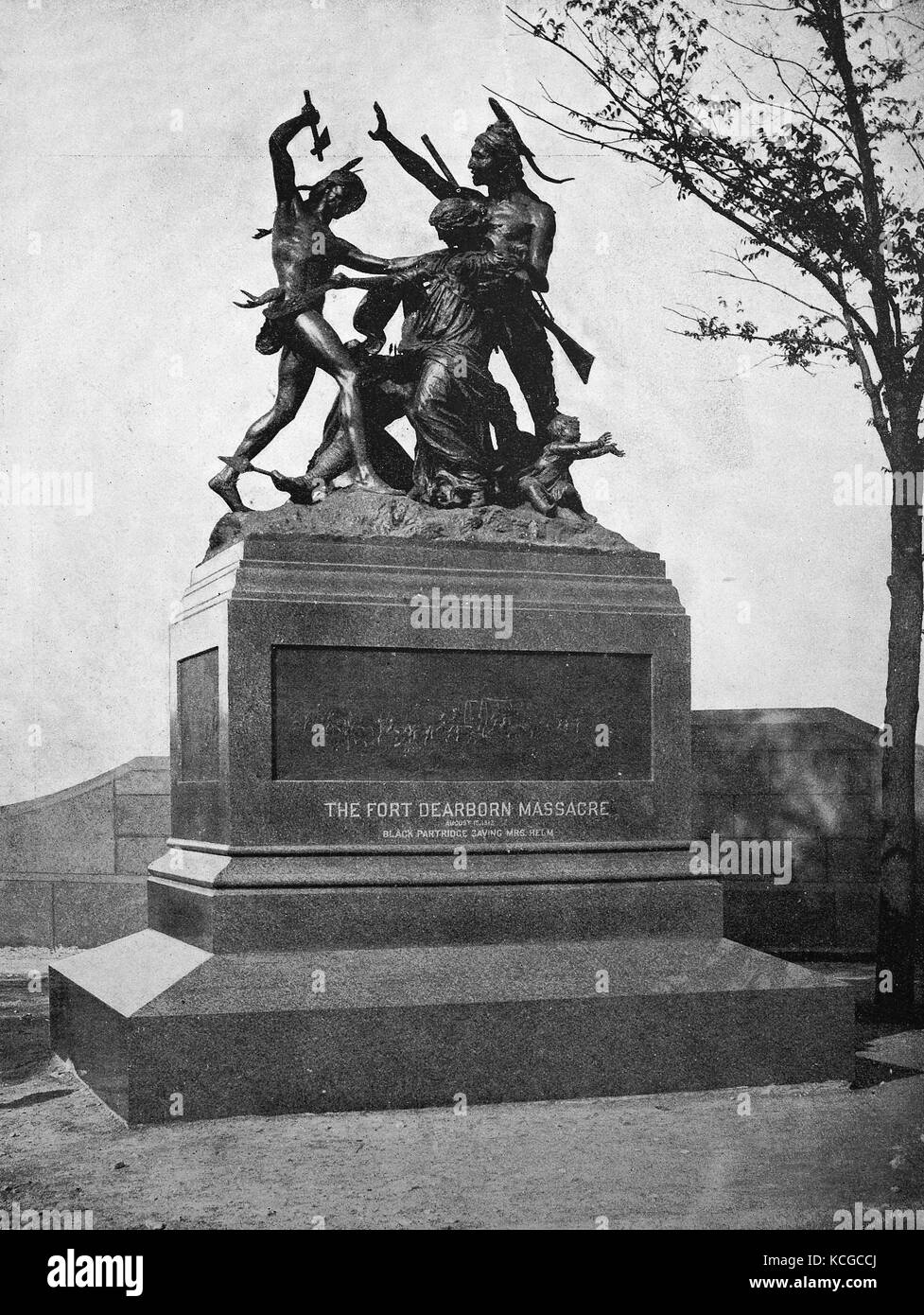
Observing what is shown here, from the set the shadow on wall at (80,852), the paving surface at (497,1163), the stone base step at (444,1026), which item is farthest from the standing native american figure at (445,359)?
the shadow on wall at (80,852)

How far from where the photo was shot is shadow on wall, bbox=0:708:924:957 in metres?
13.3

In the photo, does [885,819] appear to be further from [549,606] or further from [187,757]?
[187,757]

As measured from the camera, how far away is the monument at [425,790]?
7211 mm

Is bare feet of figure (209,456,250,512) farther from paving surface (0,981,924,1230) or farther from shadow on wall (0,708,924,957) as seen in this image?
shadow on wall (0,708,924,957)

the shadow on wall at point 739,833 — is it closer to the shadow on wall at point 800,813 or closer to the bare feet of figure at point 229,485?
the shadow on wall at point 800,813

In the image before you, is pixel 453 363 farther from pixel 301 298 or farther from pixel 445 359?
pixel 301 298

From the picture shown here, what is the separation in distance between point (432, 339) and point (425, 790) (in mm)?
2901

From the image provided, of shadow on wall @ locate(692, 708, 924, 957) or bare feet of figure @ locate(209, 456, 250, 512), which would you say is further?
shadow on wall @ locate(692, 708, 924, 957)

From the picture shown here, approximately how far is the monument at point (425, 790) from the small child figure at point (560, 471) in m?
0.02

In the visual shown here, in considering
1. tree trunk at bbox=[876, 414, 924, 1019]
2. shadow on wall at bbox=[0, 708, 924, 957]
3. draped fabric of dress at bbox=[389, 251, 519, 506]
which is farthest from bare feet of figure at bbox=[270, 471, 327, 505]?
shadow on wall at bbox=[0, 708, 924, 957]

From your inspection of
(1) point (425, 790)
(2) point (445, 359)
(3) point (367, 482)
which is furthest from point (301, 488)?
(1) point (425, 790)

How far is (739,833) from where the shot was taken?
44.5 feet

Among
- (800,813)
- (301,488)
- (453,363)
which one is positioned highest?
(453,363)

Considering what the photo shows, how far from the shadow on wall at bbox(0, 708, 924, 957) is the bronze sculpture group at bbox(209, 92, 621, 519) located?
5.04 meters
